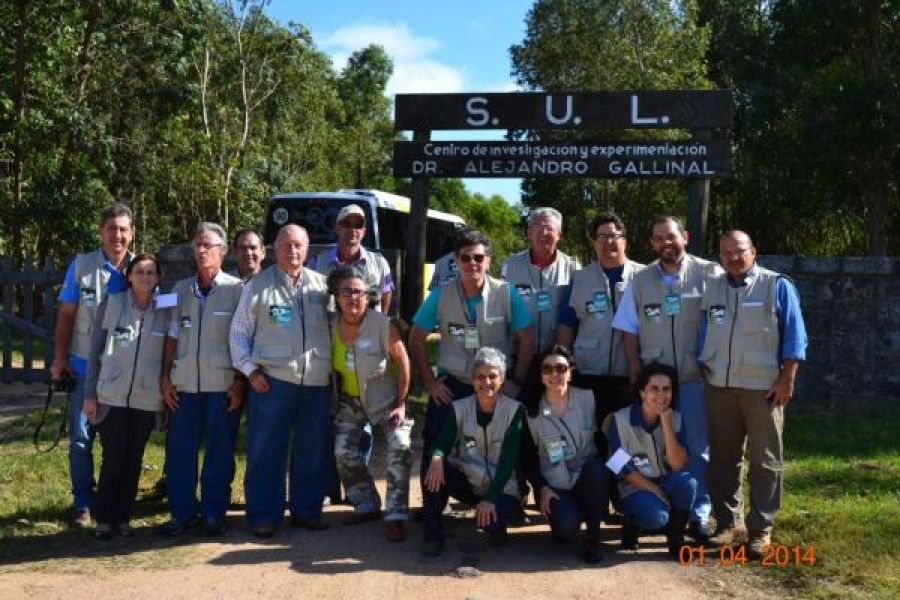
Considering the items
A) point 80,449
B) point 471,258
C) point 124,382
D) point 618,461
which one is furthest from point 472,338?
point 80,449

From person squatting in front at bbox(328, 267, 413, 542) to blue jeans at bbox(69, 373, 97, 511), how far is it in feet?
4.83

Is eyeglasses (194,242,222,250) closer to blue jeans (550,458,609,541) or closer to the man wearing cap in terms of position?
the man wearing cap

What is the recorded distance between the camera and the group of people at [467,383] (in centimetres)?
479

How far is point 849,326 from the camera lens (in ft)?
29.4

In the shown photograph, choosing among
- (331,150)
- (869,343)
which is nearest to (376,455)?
(869,343)

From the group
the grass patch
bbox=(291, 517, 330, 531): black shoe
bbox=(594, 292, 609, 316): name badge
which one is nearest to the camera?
A: the grass patch

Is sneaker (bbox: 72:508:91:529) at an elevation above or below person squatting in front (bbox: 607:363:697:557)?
below

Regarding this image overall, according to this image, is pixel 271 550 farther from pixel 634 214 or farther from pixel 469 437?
pixel 634 214

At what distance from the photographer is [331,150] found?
35844 mm

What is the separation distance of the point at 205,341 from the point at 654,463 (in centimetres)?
253

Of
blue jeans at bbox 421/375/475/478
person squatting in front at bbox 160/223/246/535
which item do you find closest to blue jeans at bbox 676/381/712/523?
blue jeans at bbox 421/375/475/478

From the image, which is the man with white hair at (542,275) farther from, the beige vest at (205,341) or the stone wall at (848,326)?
the stone wall at (848,326)

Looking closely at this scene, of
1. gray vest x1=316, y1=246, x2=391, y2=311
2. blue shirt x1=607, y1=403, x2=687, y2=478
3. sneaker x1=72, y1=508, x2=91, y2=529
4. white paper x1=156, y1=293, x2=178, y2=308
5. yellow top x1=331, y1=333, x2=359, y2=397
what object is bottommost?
sneaker x1=72, y1=508, x2=91, y2=529

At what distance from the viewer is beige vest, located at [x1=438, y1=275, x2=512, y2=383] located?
5.13 meters
